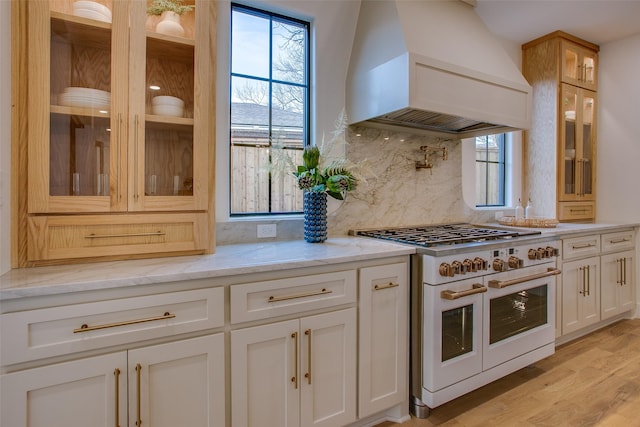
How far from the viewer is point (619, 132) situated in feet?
11.2

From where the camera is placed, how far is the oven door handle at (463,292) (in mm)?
1787

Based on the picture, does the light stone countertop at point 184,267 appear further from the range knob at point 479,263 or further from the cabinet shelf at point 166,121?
the cabinet shelf at point 166,121

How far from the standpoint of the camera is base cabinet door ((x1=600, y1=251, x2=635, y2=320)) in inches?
118

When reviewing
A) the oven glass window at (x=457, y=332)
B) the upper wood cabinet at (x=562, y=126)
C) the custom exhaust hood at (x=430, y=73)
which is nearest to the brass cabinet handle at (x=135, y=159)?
the custom exhaust hood at (x=430, y=73)

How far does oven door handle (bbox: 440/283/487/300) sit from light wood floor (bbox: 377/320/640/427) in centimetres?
72

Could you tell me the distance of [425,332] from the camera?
71.4 inches

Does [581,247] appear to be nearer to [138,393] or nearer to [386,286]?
[386,286]

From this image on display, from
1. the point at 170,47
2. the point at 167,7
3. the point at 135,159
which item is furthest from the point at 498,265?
the point at 167,7

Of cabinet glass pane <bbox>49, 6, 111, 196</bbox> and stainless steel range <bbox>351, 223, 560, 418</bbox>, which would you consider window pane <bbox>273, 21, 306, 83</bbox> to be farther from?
stainless steel range <bbox>351, 223, 560, 418</bbox>

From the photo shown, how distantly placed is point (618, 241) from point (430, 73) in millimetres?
2665

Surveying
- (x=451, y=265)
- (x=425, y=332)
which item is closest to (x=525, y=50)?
(x=451, y=265)

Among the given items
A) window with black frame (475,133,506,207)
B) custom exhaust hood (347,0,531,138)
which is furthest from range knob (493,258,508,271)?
window with black frame (475,133,506,207)

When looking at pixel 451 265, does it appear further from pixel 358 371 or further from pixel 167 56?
pixel 167 56

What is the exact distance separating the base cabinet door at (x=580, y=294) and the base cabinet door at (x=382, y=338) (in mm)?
1764
